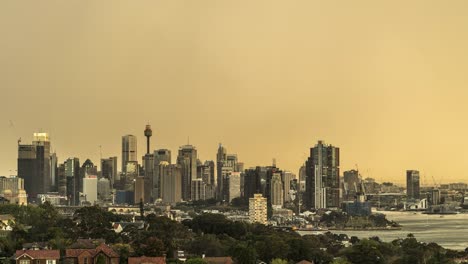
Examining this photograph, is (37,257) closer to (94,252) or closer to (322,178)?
(94,252)

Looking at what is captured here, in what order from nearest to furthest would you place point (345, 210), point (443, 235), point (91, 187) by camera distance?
point (443, 235) → point (345, 210) → point (91, 187)

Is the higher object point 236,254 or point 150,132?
point 150,132

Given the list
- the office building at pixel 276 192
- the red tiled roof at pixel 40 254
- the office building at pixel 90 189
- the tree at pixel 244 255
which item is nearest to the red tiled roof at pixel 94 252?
the red tiled roof at pixel 40 254

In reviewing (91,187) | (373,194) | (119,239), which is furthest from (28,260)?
(373,194)

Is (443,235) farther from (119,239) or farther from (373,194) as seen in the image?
(373,194)

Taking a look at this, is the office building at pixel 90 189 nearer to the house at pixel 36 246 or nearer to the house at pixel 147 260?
the house at pixel 36 246

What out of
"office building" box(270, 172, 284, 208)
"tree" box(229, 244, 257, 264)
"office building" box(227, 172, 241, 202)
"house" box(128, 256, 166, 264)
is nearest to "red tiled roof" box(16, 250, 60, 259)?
"house" box(128, 256, 166, 264)
